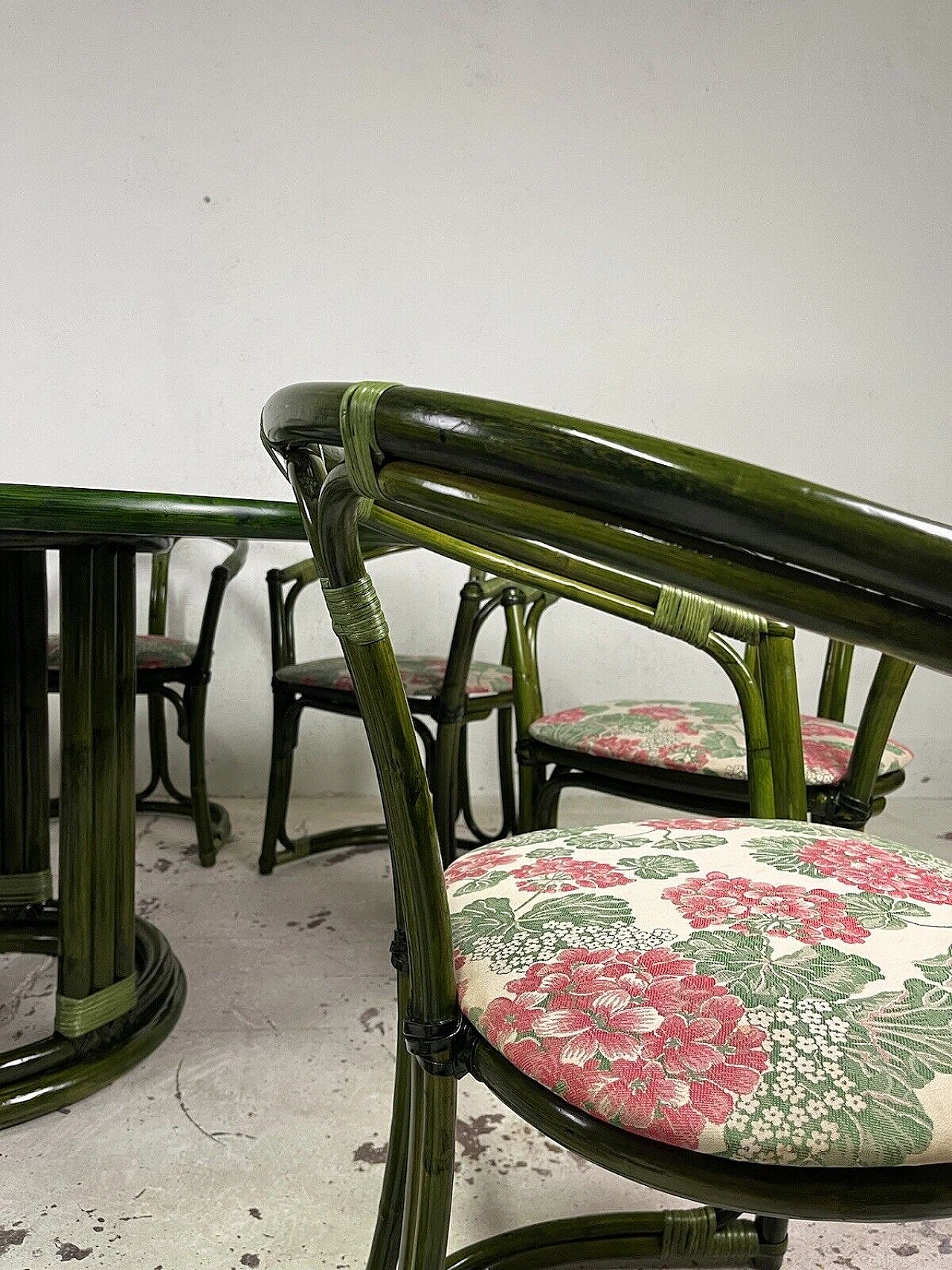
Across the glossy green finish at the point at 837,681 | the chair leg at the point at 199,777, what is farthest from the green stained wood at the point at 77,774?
the glossy green finish at the point at 837,681

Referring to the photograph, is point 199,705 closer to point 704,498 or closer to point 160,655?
point 160,655

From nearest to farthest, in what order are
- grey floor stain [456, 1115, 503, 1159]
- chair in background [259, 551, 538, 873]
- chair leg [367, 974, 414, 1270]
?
chair leg [367, 974, 414, 1270]
grey floor stain [456, 1115, 503, 1159]
chair in background [259, 551, 538, 873]

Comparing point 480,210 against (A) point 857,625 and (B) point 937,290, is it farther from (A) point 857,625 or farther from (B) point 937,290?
(A) point 857,625

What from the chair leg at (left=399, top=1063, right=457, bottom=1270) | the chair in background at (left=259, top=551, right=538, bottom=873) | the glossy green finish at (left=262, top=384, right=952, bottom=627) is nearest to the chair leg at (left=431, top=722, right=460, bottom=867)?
the chair in background at (left=259, top=551, right=538, bottom=873)

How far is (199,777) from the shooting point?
2176 mm

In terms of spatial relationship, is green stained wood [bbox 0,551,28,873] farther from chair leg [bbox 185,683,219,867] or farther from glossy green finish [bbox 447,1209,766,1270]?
glossy green finish [bbox 447,1209,766,1270]

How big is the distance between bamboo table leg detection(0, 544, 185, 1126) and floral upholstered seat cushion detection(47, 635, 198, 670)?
73cm

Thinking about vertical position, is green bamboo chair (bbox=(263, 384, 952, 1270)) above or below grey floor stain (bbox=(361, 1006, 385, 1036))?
above

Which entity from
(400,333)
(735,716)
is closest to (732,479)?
(735,716)

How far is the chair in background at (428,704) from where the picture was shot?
5.97 feet

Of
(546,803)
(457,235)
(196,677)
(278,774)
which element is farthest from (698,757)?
(457,235)

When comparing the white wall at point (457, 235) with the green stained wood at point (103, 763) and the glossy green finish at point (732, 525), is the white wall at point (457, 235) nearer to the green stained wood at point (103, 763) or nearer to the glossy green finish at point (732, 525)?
the green stained wood at point (103, 763)

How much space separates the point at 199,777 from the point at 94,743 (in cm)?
98

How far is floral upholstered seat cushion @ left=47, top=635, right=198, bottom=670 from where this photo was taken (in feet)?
6.89
